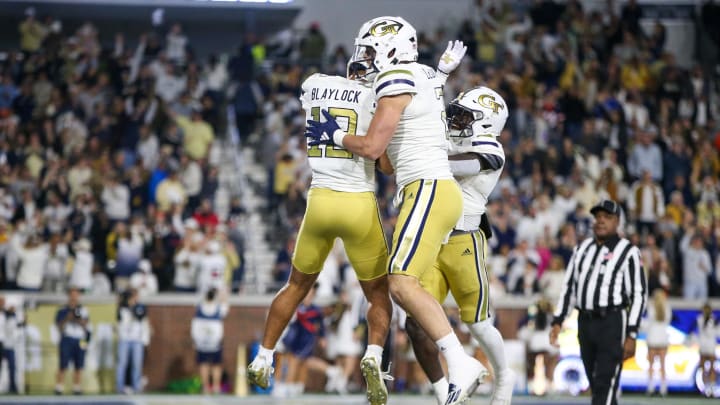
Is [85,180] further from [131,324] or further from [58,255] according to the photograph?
[131,324]

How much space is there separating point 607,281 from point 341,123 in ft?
9.13

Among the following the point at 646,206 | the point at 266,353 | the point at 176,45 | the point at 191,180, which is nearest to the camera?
the point at 266,353

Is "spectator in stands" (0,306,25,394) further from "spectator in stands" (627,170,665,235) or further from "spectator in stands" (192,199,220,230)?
"spectator in stands" (627,170,665,235)

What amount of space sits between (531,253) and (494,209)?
104 centimetres

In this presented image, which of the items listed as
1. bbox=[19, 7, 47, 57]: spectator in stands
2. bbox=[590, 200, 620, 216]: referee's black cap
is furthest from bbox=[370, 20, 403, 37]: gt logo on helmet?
bbox=[19, 7, 47, 57]: spectator in stands

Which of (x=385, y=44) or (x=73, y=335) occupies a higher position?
(x=385, y=44)

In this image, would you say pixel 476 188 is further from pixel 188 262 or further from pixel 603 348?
pixel 188 262

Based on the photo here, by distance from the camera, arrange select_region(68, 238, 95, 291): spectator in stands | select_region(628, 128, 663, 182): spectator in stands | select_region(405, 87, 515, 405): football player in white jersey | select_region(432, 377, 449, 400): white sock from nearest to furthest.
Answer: select_region(432, 377, 449, 400): white sock < select_region(405, 87, 515, 405): football player in white jersey < select_region(68, 238, 95, 291): spectator in stands < select_region(628, 128, 663, 182): spectator in stands

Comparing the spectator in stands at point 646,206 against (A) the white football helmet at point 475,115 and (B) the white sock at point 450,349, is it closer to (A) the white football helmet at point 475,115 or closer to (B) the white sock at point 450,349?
(A) the white football helmet at point 475,115

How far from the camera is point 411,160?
742 centimetres

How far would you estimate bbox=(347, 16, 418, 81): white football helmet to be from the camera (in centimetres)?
730

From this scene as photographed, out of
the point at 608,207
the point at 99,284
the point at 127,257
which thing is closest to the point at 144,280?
the point at 127,257

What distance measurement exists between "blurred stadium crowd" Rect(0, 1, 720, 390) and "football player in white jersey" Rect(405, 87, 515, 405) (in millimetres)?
7843

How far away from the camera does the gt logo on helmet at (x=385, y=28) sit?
24.0 feet
